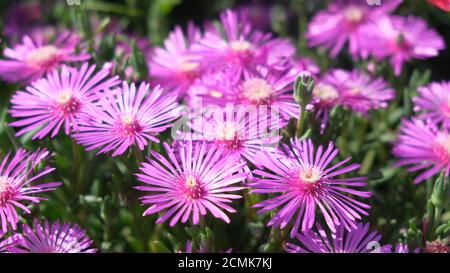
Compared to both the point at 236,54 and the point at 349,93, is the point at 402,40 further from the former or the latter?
the point at 236,54

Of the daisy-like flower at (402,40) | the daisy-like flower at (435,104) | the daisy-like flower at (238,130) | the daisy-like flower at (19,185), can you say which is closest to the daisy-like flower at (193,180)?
the daisy-like flower at (238,130)

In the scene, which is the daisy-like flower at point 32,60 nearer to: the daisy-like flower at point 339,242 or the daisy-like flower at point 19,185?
the daisy-like flower at point 19,185

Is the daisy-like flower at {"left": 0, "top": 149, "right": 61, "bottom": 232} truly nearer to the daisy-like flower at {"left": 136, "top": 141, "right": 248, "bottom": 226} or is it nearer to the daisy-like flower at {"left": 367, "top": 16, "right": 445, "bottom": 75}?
the daisy-like flower at {"left": 136, "top": 141, "right": 248, "bottom": 226}

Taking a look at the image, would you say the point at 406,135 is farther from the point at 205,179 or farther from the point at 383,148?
the point at 205,179

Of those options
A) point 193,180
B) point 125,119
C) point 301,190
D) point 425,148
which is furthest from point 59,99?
point 425,148
